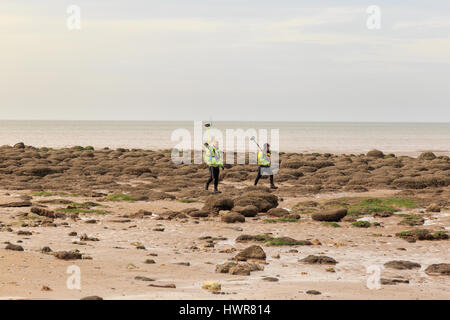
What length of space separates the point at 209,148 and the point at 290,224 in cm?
693

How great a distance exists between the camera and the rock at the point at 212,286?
10.0 metres

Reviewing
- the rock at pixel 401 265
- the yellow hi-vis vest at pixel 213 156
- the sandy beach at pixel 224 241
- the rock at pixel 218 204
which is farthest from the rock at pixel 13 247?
the yellow hi-vis vest at pixel 213 156

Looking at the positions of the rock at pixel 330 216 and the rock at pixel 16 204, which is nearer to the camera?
the rock at pixel 330 216

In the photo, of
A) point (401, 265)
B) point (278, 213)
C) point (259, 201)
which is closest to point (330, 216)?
point (278, 213)

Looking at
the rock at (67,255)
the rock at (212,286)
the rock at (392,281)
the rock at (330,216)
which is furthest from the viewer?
the rock at (330,216)

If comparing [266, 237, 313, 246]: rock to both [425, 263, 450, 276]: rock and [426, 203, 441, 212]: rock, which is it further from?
[426, 203, 441, 212]: rock

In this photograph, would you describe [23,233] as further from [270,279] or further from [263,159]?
[263,159]

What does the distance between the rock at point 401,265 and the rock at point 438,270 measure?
0.41m

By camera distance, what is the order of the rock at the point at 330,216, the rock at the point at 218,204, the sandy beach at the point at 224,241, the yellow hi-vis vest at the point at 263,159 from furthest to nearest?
the yellow hi-vis vest at the point at 263,159, the rock at the point at 218,204, the rock at the point at 330,216, the sandy beach at the point at 224,241

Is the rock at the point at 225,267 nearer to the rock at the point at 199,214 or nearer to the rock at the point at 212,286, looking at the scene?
the rock at the point at 212,286

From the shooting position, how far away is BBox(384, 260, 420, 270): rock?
12.6 m

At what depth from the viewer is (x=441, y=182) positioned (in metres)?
29.5

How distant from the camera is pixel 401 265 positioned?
1267cm

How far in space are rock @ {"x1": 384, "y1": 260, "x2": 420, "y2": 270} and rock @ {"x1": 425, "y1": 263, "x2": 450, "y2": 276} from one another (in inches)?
16.3
